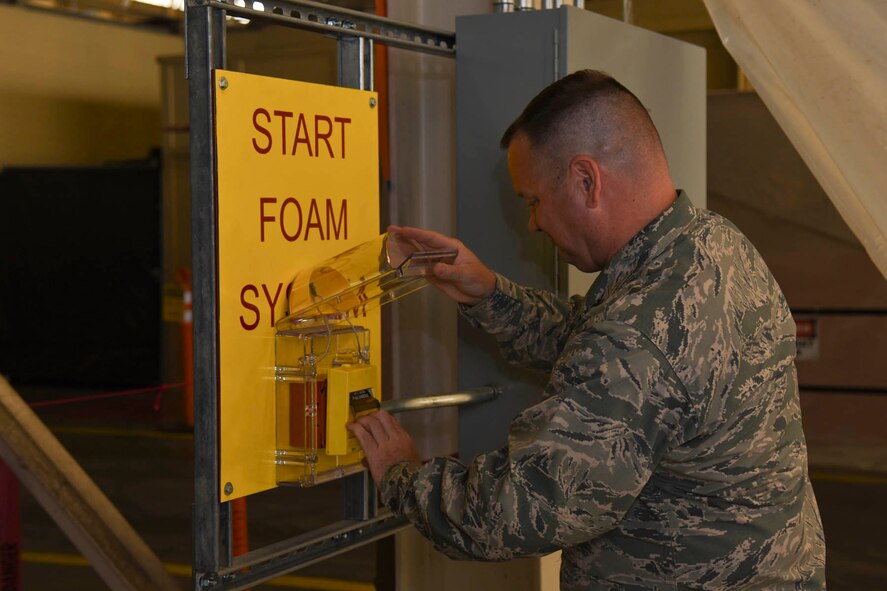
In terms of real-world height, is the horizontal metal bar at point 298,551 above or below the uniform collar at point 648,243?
below

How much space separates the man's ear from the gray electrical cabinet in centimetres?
47

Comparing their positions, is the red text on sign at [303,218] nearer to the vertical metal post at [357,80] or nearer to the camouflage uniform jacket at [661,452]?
the vertical metal post at [357,80]

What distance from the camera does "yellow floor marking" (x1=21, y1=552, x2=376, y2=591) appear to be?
5121 mm

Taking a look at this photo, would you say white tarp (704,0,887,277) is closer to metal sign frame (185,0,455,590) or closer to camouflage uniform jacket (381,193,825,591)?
camouflage uniform jacket (381,193,825,591)

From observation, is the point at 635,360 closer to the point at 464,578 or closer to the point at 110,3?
the point at 464,578

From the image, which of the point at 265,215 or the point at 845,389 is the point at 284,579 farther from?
the point at 265,215

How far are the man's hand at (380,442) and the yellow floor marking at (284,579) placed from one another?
3247 mm

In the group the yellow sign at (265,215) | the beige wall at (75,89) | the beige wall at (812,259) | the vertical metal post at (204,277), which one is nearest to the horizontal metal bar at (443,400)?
the yellow sign at (265,215)

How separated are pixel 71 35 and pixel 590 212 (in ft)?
35.8

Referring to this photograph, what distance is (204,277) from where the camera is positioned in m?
1.63

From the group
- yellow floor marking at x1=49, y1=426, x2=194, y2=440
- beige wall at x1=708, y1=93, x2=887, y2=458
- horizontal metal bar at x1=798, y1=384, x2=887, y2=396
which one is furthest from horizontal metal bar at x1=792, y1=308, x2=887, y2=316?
yellow floor marking at x1=49, y1=426, x2=194, y2=440

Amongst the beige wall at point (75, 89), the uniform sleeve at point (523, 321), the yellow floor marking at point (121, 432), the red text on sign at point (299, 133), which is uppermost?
the beige wall at point (75, 89)

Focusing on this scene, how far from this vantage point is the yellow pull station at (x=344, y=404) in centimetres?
179

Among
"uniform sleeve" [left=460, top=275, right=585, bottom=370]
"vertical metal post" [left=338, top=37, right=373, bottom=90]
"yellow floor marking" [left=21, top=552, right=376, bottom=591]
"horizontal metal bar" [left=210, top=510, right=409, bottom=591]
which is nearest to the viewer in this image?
"horizontal metal bar" [left=210, top=510, right=409, bottom=591]
